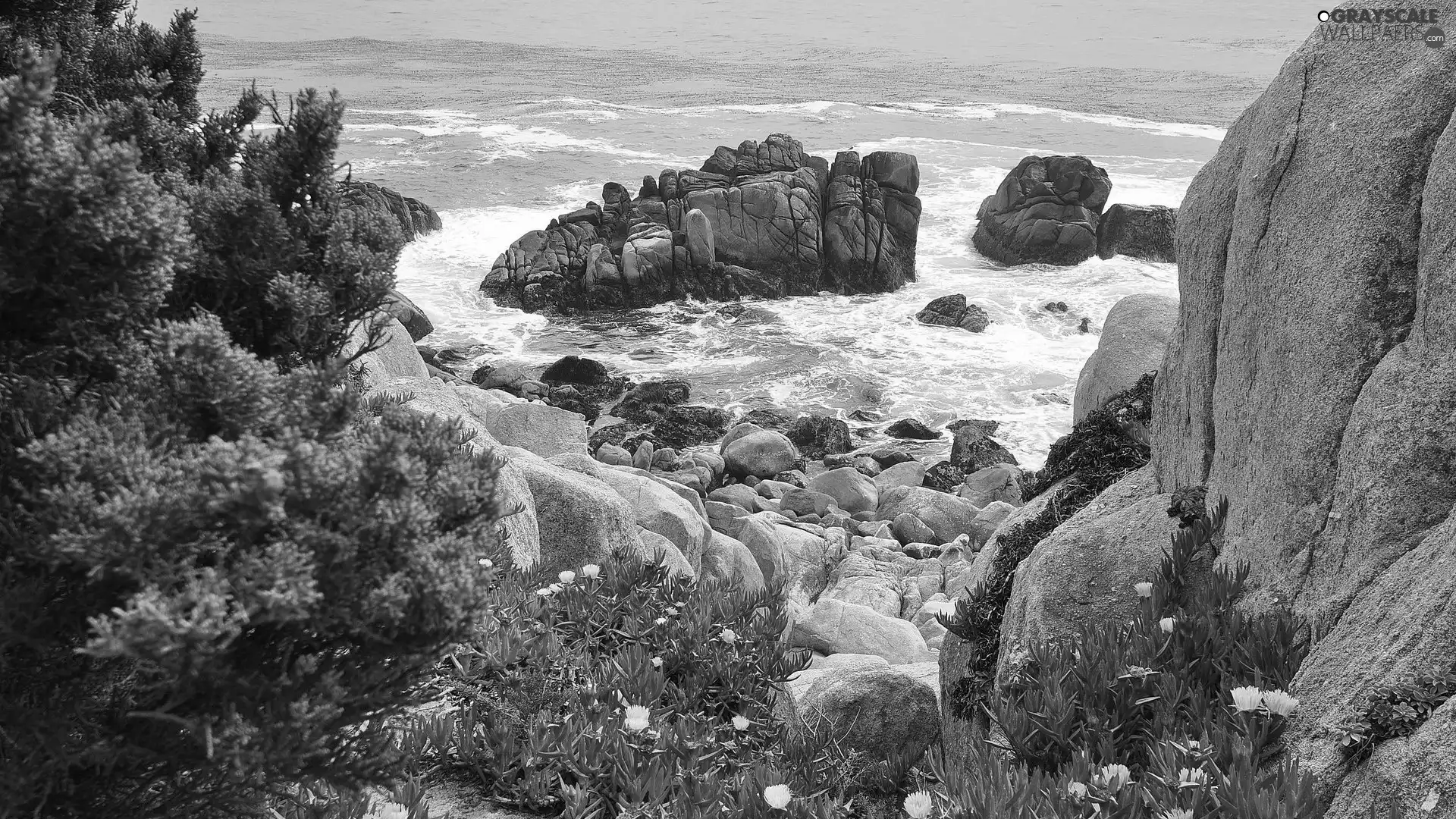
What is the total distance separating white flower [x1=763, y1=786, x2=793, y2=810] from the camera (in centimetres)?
404

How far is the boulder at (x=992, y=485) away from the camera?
69.7 feet

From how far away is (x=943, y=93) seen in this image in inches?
3046

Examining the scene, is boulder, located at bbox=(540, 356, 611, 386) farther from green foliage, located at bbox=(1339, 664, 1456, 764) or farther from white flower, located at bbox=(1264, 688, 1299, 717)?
green foliage, located at bbox=(1339, 664, 1456, 764)

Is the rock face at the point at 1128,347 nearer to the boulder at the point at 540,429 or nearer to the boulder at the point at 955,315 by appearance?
the boulder at the point at 540,429

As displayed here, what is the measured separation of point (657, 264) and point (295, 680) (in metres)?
33.8

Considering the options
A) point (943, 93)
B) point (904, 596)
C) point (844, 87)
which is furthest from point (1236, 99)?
point (904, 596)

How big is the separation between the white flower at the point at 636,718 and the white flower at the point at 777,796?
686mm

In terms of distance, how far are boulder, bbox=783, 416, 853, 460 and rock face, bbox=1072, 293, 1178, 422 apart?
39.5ft

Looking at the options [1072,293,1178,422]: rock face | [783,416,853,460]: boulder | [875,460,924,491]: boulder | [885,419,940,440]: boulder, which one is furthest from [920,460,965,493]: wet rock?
[1072,293,1178,422]: rock face

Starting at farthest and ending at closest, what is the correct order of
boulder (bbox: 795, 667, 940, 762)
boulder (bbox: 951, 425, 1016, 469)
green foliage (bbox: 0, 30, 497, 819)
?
boulder (bbox: 951, 425, 1016, 469)
boulder (bbox: 795, 667, 940, 762)
green foliage (bbox: 0, 30, 497, 819)

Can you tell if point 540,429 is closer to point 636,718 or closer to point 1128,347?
point 1128,347

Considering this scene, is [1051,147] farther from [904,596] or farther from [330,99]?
[330,99]

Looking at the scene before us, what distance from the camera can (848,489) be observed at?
2131 cm

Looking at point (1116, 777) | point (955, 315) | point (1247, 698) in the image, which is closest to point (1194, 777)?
point (1116, 777)
